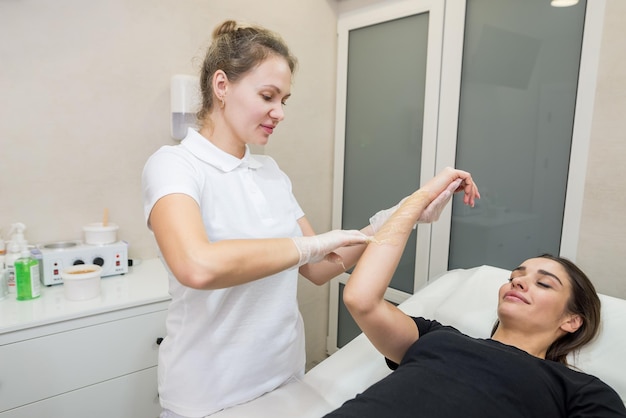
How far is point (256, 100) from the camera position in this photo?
Result: 1.05 metres

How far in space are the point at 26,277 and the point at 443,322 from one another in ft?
4.74

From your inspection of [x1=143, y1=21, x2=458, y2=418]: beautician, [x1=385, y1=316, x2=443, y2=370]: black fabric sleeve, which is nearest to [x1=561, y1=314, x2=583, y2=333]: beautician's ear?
[x1=385, y1=316, x2=443, y2=370]: black fabric sleeve

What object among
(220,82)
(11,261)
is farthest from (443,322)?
(11,261)

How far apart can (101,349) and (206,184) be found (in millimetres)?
856

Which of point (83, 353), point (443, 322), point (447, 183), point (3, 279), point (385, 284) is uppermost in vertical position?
point (447, 183)

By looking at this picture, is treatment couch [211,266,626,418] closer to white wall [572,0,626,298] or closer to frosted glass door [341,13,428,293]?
white wall [572,0,626,298]

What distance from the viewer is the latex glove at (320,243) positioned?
35.6 inches

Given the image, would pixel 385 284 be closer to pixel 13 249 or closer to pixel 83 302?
pixel 83 302

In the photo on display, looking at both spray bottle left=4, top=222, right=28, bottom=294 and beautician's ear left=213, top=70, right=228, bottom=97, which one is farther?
spray bottle left=4, top=222, right=28, bottom=294

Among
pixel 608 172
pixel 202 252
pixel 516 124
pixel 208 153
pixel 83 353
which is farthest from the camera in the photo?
pixel 516 124

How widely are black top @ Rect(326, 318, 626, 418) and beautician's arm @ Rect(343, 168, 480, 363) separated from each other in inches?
2.5

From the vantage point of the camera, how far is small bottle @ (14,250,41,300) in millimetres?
1452

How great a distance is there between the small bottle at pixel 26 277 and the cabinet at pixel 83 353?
34 mm

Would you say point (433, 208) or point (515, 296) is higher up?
point (433, 208)
